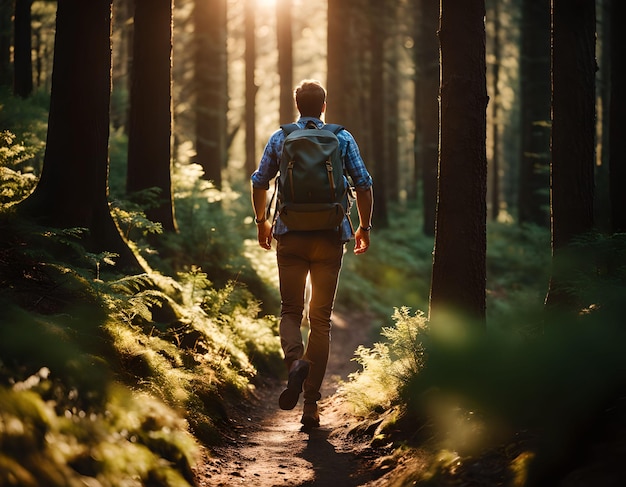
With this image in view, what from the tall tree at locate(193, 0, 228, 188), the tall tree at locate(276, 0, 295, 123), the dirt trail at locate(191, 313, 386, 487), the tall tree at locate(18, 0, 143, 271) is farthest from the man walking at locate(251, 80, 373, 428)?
the tall tree at locate(276, 0, 295, 123)

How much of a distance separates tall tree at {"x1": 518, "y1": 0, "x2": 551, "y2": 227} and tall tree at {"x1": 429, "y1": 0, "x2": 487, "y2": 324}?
1488 centimetres

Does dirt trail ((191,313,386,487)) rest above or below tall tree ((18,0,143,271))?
below

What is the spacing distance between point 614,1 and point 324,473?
9.11 metres

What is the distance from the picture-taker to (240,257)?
1195 cm

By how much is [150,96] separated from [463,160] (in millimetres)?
5758

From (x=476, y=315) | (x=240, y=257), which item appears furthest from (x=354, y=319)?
(x=476, y=315)

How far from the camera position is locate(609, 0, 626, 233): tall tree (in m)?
10.3

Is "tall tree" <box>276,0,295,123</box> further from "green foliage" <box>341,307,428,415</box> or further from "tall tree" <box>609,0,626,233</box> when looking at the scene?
"green foliage" <box>341,307,428,415</box>

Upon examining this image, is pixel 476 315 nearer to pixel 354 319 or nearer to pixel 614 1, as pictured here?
pixel 614 1

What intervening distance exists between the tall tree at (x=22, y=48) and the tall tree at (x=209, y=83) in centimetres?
403

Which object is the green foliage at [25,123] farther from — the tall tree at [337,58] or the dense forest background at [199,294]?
the tall tree at [337,58]

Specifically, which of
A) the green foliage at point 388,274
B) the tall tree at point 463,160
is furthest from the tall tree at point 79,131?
the green foliage at point 388,274

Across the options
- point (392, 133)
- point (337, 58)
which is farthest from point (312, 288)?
point (392, 133)

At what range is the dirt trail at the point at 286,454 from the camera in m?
5.09
